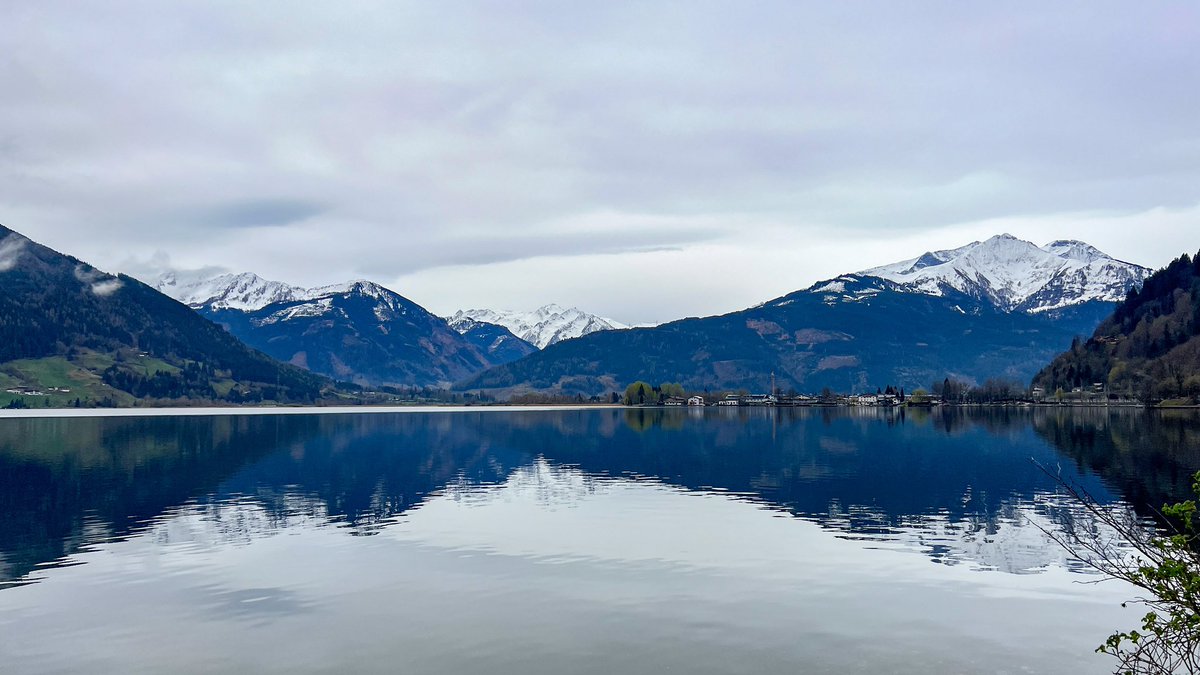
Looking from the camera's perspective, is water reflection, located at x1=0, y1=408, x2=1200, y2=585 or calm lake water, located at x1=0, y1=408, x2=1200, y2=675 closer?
calm lake water, located at x1=0, y1=408, x2=1200, y2=675

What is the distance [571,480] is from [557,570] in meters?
50.3

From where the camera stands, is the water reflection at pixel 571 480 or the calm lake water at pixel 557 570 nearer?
the calm lake water at pixel 557 570

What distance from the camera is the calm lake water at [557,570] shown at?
1251 inches

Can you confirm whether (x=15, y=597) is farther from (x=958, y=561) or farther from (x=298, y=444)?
(x=298, y=444)

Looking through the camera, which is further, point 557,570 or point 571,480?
point 571,480

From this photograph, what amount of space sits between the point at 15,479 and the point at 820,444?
Result: 119229 millimetres

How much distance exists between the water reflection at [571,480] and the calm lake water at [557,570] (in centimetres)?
56

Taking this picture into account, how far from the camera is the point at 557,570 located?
47000 mm

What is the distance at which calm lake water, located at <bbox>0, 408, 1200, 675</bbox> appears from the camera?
104ft

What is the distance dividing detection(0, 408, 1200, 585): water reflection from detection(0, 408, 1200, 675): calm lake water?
0.56 meters

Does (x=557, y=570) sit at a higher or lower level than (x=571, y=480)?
higher

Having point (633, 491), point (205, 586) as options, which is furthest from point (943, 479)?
point (205, 586)

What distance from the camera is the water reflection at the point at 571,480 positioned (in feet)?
195

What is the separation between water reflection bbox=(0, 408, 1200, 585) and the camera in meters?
59.4
